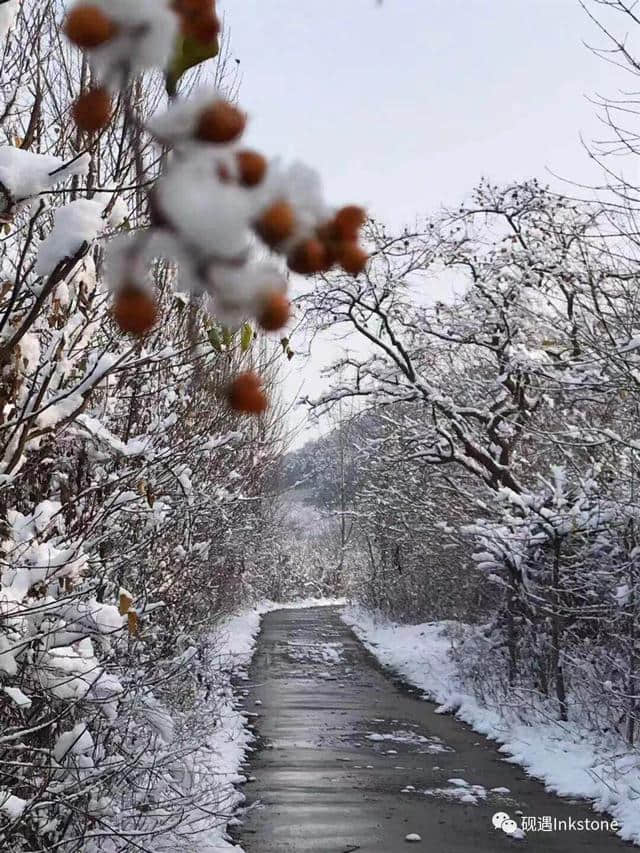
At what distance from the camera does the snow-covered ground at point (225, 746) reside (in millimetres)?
6004

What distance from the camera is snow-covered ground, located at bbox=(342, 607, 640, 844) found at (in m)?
7.36

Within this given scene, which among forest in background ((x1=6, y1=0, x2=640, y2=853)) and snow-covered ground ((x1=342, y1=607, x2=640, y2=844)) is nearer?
forest in background ((x1=6, y1=0, x2=640, y2=853))

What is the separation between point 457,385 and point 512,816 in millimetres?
9096

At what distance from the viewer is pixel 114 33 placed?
59 centimetres

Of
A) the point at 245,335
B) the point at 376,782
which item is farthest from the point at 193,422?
the point at 245,335

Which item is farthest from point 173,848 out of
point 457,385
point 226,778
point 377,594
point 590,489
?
point 377,594

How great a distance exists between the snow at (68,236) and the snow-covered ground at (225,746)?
3051mm

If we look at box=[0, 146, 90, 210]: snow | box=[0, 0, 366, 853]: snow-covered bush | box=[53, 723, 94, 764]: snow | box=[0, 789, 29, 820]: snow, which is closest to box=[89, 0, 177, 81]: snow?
box=[0, 0, 366, 853]: snow-covered bush

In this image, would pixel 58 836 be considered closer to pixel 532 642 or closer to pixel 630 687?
pixel 630 687

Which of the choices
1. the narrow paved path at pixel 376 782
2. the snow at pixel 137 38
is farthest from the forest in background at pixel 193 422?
the narrow paved path at pixel 376 782

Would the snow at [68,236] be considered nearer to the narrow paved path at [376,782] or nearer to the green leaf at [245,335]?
the green leaf at [245,335]

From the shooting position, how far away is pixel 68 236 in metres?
1.35

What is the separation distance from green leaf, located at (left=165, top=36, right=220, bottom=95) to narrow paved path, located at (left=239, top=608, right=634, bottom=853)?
21.1 ft

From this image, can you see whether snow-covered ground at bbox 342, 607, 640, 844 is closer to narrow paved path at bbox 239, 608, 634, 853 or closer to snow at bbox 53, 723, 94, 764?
narrow paved path at bbox 239, 608, 634, 853
